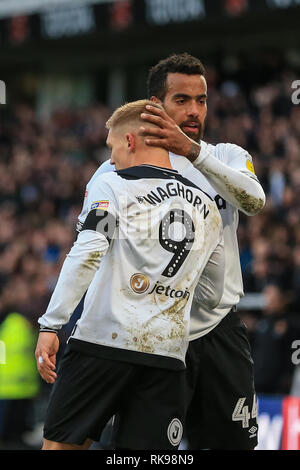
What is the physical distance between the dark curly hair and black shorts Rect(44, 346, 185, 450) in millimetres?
1651

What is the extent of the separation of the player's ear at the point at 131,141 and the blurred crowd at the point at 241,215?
530 cm

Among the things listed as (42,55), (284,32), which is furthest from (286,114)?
(42,55)

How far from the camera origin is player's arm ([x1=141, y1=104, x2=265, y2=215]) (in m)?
3.97

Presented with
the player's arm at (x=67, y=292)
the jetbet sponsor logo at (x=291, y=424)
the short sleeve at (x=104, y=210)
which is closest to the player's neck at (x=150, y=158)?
the short sleeve at (x=104, y=210)

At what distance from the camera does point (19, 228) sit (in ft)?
50.1

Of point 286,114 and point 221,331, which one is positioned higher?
point 286,114

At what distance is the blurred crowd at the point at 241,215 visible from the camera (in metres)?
9.30

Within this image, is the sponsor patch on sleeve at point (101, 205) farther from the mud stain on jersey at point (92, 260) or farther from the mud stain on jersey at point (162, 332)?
the mud stain on jersey at point (162, 332)

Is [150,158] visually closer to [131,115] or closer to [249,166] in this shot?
[131,115]

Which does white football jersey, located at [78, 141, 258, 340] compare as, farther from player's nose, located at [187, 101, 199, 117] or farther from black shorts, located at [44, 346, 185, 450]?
black shorts, located at [44, 346, 185, 450]

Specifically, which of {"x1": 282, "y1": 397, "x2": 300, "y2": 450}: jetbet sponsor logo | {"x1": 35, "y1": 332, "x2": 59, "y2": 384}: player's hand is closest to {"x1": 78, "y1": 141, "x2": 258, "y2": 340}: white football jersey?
{"x1": 35, "y1": 332, "x2": 59, "y2": 384}: player's hand

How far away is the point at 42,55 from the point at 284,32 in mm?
5847

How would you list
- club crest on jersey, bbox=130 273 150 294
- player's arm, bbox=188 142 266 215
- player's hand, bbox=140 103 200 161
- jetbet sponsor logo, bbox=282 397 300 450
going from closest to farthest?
club crest on jersey, bbox=130 273 150 294 → player's hand, bbox=140 103 200 161 → player's arm, bbox=188 142 266 215 → jetbet sponsor logo, bbox=282 397 300 450
